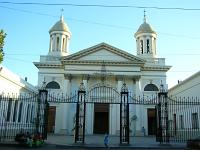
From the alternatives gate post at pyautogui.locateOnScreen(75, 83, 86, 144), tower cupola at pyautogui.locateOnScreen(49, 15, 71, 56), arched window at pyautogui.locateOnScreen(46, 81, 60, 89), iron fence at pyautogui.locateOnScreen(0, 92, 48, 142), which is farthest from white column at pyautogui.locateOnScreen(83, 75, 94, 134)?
gate post at pyautogui.locateOnScreen(75, 83, 86, 144)

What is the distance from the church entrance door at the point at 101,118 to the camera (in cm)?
3553

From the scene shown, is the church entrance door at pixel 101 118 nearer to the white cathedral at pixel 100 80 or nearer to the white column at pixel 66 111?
the white cathedral at pixel 100 80

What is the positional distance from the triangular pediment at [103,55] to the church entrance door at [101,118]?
19.7 feet

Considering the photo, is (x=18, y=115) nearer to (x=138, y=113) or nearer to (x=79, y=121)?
(x=79, y=121)

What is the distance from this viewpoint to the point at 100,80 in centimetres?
3619

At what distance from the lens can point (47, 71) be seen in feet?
123

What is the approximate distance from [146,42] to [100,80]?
9.35m

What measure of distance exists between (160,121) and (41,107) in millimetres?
7950

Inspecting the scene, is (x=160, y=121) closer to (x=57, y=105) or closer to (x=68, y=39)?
(x=57, y=105)

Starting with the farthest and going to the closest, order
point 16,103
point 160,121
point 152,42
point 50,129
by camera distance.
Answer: point 152,42, point 50,129, point 16,103, point 160,121

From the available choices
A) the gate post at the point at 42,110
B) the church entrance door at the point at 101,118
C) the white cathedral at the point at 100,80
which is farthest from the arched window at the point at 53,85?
the gate post at the point at 42,110

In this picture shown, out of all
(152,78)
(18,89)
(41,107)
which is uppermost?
(152,78)

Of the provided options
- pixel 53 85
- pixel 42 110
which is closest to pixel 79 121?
pixel 42 110

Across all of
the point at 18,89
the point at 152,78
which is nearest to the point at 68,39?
the point at 152,78
